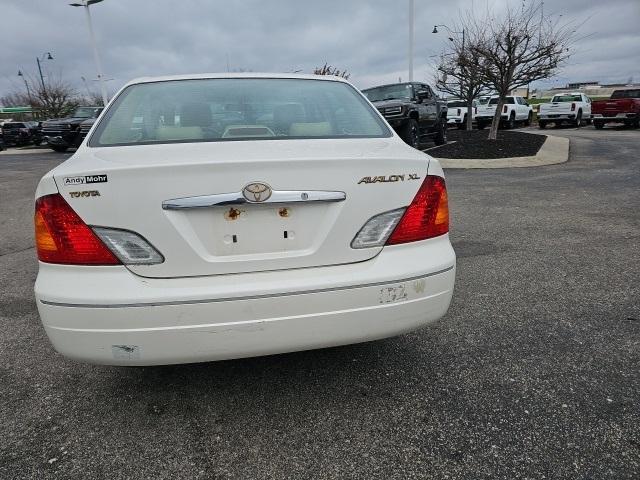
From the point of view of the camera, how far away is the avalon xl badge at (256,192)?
6.42 feet

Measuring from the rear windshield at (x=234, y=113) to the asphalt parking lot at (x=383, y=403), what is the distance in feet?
4.28

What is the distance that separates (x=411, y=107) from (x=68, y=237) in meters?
11.3

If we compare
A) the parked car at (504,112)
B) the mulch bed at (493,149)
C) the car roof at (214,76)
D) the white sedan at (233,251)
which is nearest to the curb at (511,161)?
the mulch bed at (493,149)

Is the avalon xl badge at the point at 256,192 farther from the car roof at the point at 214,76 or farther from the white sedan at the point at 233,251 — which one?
the car roof at the point at 214,76

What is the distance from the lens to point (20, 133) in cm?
2709

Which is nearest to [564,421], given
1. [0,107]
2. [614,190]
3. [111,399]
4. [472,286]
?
[472,286]

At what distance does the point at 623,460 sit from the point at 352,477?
3.56 ft

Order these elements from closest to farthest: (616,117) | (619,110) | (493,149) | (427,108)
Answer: (493,149)
(427,108)
(619,110)
(616,117)

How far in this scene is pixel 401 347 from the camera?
9.59ft

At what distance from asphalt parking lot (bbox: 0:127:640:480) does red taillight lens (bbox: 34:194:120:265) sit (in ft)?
2.77

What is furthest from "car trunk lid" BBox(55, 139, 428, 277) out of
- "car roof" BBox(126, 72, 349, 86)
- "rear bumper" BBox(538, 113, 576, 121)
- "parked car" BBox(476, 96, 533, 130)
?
"rear bumper" BBox(538, 113, 576, 121)

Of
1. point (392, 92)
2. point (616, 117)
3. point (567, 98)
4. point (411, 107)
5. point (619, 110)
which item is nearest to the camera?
point (411, 107)

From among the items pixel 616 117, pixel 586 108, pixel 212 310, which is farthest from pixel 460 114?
pixel 212 310

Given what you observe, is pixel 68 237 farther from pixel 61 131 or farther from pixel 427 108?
pixel 61 131
